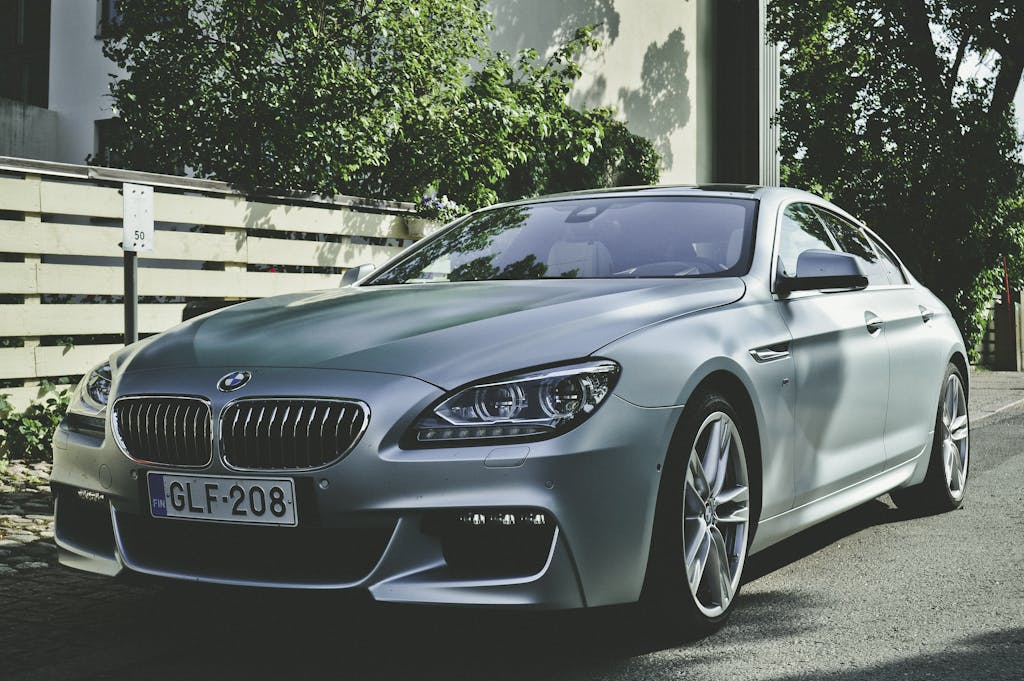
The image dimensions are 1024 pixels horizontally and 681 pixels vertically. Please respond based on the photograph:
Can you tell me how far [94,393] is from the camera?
4188 millimetres

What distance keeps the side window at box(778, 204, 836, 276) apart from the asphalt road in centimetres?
125

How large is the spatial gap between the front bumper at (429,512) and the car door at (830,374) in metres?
1.20

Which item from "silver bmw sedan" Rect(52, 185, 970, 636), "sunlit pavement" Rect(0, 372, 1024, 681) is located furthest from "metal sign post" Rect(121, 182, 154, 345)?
"silver bmw sedan" Rect(52, 185, 970, 636)

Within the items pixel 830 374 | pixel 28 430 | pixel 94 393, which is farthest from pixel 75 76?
pixel 830 374

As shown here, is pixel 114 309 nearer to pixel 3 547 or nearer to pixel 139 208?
pixel 139 208

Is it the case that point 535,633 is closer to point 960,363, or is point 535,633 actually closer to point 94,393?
point 94,393

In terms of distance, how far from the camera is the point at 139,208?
272 inches

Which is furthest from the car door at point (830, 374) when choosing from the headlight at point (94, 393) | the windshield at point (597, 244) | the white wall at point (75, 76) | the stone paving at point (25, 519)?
the white wall at point (75, 76)

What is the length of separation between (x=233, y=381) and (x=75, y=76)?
1715cm

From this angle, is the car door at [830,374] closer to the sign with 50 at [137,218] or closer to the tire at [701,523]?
the tire at [701,523]

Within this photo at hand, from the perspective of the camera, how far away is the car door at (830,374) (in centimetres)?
469

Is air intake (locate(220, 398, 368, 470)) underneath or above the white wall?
underneath

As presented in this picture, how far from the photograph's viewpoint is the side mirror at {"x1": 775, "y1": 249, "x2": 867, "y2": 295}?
470cm

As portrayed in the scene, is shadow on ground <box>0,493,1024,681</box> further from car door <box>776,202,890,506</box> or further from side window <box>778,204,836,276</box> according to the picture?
side window <box>778,204,836,276</box>
